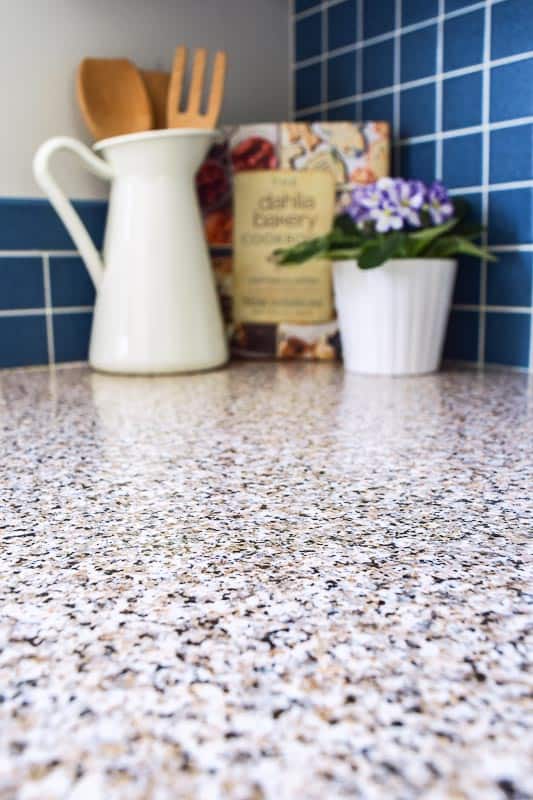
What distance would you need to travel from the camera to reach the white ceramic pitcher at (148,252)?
0.92 m

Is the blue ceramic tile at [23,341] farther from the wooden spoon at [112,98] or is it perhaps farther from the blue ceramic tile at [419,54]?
the blue ceramic tile at [419,54]

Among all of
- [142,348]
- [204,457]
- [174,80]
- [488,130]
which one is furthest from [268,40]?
[204,457]

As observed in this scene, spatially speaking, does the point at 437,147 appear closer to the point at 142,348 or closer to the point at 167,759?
the point at 142,348

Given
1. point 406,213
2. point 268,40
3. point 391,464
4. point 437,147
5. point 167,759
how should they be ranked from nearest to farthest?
point 167,759
point 391,464
point 406,213
point 437,147
point 268,40

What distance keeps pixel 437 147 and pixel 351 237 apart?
0.19m

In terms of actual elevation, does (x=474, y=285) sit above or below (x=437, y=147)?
below

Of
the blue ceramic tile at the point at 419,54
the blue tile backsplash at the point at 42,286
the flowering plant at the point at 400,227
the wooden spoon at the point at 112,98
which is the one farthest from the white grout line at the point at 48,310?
the blue ceramic tile at the point at 419,54

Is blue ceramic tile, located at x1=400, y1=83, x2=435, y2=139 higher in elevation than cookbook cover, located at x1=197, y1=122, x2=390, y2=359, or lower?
higher

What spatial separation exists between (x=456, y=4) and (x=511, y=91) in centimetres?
14

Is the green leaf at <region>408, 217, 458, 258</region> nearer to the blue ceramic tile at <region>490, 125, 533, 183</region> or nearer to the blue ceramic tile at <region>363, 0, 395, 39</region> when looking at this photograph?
the blue ceramic tile at <region>490, 125, 533, 183</region>

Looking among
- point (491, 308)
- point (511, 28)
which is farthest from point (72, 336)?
point (511, 28)

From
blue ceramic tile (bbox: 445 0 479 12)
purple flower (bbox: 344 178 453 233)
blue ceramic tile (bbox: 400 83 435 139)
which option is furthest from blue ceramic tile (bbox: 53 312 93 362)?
blue ceramic tile (bbox: 445 0 479 12)

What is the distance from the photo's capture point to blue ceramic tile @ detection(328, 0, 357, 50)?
111cm

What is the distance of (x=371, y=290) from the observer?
0.91 metres
